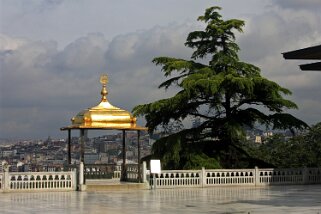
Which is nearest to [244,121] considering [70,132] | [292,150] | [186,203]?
[70,132]

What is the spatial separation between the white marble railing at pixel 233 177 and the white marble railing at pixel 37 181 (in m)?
3.72

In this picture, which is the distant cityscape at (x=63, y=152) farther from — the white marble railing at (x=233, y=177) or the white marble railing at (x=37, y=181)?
the white marble railing at (x=233, y=177)

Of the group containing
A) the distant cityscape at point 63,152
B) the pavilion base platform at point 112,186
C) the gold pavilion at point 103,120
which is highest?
the gold pavilion at point 103,120

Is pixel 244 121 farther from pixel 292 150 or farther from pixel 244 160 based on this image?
pixel 292 150

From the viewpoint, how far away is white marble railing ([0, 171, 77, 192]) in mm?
22641

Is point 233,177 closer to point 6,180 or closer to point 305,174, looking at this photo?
point 305,174

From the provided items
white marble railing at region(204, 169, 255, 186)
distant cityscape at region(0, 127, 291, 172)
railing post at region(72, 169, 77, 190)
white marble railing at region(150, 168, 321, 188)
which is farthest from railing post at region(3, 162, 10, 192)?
white marble railing at region(204, 169, 255, 186)

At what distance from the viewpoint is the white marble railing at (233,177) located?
83.4ft

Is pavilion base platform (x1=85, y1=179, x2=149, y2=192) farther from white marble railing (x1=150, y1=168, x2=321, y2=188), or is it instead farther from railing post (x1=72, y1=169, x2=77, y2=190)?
white marble railing (x1=150, y1=168, x2=321, y2=188)

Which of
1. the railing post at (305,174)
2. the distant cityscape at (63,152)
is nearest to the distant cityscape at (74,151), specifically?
the distant cityscape at (63,152)

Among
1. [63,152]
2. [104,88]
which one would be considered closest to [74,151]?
[104,88]

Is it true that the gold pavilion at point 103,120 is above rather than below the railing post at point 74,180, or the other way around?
above

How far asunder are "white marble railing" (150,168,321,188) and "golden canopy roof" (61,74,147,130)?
271cm

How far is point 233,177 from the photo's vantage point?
26.7 m
